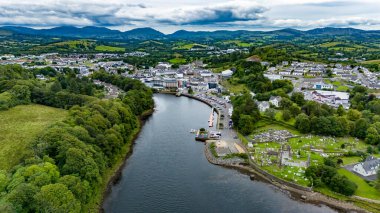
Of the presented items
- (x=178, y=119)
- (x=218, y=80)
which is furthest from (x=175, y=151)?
(x=218, y=80)

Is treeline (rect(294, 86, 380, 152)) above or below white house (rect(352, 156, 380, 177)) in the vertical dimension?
above

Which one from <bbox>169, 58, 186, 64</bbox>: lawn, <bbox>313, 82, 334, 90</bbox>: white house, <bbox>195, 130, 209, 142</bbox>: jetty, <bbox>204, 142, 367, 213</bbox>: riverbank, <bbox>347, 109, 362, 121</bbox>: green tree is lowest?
<bbox>204, 142, 367, 213</bbox>: riverbank

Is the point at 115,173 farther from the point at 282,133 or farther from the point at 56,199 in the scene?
the point at 282,133

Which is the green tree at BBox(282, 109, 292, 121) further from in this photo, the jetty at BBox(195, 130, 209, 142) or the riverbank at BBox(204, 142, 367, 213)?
the riverbank at BBox(204, 142, 367, 213)

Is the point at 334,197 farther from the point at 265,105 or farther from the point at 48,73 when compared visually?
the point at 48,73

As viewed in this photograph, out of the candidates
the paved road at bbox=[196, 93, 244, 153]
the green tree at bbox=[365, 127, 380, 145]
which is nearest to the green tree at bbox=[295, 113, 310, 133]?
the green tree at bbox=[365, 127, 380, 145]

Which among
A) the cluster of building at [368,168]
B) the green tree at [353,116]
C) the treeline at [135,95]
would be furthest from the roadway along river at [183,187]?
the green tree at [353,116]

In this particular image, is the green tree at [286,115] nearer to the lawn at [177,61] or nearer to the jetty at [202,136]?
the jetty at [202,136]

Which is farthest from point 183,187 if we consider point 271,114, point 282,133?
point 271,114
